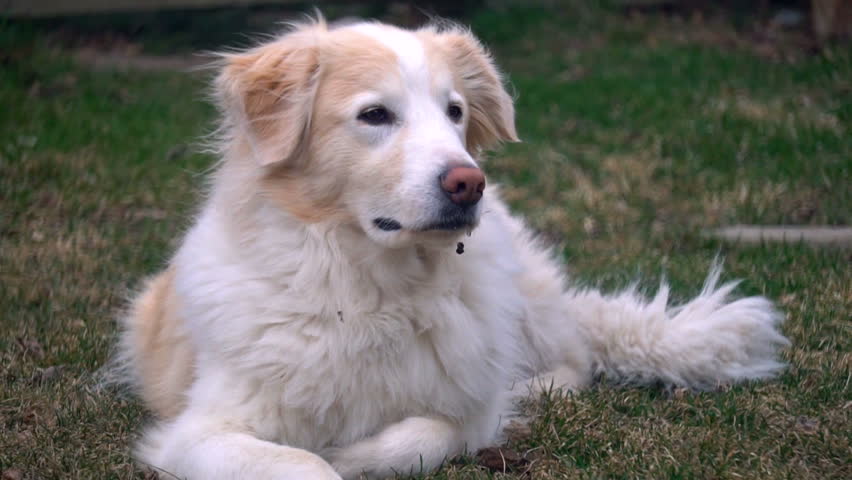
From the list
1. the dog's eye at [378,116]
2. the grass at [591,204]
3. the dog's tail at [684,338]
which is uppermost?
the dog's eye at [378,116]

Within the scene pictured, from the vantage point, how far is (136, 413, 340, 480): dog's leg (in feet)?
10.0

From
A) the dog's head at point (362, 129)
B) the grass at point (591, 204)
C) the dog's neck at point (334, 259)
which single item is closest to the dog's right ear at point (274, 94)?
the dog's head at point (362, 129)

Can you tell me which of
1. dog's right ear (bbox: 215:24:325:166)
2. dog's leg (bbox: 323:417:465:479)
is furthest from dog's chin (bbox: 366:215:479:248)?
dog's leg (bbox: 323:417:465:479)

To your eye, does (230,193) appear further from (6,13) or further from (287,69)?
(6,13)

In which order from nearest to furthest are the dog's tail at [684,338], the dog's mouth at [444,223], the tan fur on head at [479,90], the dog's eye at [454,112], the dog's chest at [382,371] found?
the dog's mouth at [444,223] → the dog's chest at [382,371] → the dog's eye at [454,112] → the tan fur on head at [479,90] → the dog's tail at [684,338]

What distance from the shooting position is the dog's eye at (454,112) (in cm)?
353

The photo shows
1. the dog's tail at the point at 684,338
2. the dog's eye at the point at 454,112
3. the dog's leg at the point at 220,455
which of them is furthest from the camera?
the dog's tail at the point at 684,338

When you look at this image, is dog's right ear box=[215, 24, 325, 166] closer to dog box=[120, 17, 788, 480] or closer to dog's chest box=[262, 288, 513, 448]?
dog box=[120, 17, 788, 480]

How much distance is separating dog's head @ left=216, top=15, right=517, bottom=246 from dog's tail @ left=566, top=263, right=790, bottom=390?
131cm

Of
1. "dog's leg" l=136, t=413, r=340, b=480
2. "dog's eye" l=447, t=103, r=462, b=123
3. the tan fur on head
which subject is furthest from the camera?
the tan fur on head

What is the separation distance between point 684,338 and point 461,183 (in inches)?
62.2

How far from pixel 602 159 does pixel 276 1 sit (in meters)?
4.66

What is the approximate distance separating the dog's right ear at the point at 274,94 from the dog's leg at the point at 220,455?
842mm

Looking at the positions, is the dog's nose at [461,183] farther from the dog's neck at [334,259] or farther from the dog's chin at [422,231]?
the dog's neck at [334,259]
